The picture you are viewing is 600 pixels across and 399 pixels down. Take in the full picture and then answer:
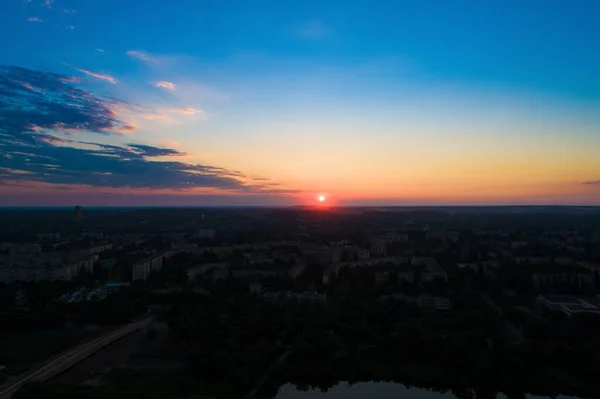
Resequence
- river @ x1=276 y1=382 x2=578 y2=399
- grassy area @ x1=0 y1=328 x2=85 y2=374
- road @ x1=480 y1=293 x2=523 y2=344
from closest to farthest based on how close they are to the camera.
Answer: river @ x1=276 y1=382 x2=578 y2=399
grassy area @ x1=0 y1=328 x2=85 y2=374
road @ x1=480 y1=293 x2=523 y2=344

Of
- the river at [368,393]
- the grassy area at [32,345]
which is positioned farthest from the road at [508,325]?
the grassy area at [32,345]

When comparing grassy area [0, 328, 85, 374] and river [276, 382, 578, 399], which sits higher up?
grassy area [0, 328, 85, 374]

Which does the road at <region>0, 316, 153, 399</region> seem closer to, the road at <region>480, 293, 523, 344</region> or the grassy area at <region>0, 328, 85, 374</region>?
the grassy area at <region>0, 328, 85, 374</region>

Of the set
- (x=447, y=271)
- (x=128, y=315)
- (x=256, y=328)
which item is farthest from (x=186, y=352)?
(x=447, y=271)

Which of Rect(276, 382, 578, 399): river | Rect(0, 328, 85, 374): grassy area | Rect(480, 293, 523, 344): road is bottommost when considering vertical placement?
Rect(276, 382, 578, 399): river

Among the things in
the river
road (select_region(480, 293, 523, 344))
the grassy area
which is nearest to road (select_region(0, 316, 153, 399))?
the grassy area

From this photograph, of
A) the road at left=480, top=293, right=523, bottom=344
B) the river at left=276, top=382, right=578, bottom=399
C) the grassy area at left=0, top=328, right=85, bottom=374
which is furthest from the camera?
the road at left=480, top=293, right=523, bottom=344

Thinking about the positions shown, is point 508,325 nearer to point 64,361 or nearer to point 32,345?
point 64,361
